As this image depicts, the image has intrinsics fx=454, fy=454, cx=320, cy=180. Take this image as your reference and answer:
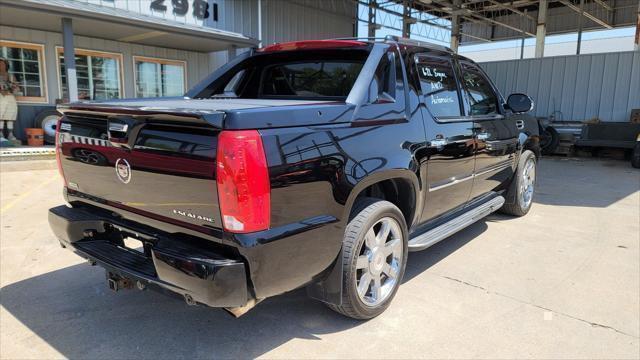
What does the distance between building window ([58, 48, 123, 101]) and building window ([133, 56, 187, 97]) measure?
1.88 ft

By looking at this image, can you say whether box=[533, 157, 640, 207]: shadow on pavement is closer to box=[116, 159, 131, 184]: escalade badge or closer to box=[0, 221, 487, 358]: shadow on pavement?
box=[0, 221, 487, 358]: shadow on pavement

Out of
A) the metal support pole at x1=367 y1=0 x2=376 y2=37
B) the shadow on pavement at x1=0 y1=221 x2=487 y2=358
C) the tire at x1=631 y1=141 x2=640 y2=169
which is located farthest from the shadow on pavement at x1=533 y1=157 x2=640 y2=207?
the metal support pole at x1=367 y1=0 x2=376 y2=37

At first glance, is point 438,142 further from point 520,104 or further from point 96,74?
point 96,74

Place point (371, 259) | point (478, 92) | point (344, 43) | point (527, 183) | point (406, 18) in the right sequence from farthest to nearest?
point (406, 18), point (527, 183), point (478, 92), point (344, 43), point (371, 259)

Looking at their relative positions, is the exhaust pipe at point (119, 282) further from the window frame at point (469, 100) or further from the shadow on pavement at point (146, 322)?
the window frame at point (469, 100)

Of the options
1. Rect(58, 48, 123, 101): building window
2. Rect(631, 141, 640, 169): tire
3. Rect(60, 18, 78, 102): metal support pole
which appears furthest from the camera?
Rect(58, 48, 123, 101): building window

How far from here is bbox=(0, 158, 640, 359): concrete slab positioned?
2744 mm

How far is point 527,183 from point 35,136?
36.3ft

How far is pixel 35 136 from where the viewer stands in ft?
36.6

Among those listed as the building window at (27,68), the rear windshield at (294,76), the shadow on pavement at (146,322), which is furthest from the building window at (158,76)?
the shadow on pavement at (146,322)

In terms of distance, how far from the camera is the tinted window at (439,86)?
3607 millimetres

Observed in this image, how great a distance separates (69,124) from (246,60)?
1.64 m

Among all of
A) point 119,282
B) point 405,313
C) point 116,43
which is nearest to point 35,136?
point 116,43

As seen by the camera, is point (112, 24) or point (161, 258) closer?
point (161, 258)
